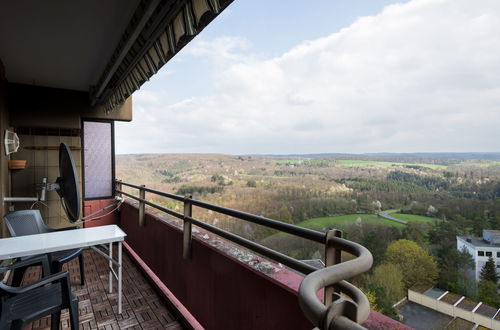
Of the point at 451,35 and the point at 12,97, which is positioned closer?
the point at 12,97

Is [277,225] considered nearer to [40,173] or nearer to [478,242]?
[478,242]

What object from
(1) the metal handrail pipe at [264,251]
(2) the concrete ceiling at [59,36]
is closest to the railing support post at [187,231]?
(1) the metal handrail pipe at [264,251]

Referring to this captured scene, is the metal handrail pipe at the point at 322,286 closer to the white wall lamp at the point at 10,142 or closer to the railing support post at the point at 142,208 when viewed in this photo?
the railing support post at the point at 142,208

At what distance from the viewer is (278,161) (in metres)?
11.5

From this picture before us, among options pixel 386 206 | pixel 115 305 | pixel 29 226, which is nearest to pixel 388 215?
pixel 386 206

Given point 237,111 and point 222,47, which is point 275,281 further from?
point 237,111

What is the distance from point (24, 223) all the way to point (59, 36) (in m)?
2.01

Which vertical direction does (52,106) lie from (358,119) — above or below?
below

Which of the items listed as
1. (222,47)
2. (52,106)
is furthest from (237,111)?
(52,106)

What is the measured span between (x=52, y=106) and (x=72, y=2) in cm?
298

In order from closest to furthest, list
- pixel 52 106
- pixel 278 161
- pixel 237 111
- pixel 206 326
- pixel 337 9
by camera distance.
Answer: pixel 206 326 → pixel 52 106 → pixel 337 9 → pixel 278 161 → pixel 237 111

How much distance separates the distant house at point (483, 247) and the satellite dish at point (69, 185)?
3876mm

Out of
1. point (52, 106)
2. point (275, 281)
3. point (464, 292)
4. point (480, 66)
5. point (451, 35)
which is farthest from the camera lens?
point (451, 35)

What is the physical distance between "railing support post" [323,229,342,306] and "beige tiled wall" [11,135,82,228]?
4855mm
